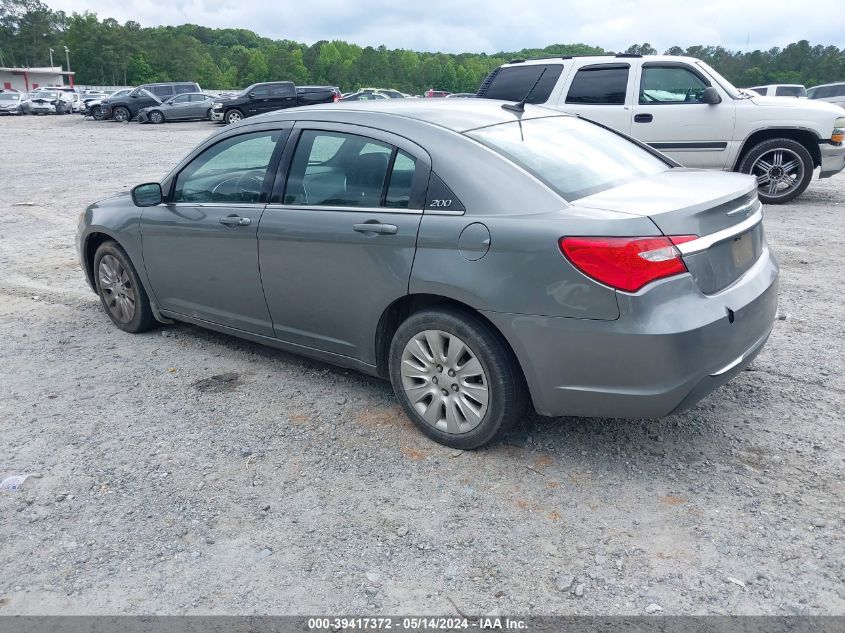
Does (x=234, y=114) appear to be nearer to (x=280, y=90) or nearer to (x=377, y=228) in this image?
(x=280, y=90)

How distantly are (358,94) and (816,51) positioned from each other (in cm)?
4885

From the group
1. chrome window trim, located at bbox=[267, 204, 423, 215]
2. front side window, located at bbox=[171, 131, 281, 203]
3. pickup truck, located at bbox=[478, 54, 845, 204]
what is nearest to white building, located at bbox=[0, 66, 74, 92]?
pickup truck, located at bbox=[478, 54, 845, 204]

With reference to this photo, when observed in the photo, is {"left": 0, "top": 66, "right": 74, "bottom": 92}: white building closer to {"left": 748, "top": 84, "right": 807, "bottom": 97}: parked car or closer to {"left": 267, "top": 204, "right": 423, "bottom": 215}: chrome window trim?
{"left": 748, "top": 84, "right": 807, "bottom": 97}: parked car

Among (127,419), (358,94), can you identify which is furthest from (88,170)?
(358,94)

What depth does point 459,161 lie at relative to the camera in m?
3.59

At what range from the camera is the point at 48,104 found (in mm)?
43500

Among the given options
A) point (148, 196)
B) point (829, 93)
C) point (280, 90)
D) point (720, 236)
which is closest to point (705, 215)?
point (720, 236)

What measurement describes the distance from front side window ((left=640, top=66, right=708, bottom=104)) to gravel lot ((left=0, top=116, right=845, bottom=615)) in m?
5.55

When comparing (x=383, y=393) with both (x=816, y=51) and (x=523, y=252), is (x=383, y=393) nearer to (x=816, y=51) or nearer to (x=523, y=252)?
(x=523, y=252)

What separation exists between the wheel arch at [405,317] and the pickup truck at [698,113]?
6535mm

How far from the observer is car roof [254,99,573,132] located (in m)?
3.94

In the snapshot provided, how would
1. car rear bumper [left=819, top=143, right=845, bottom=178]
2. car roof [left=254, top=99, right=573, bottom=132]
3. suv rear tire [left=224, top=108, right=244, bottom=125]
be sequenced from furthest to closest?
suv rear tire [left=224, top=108, right=244, bottom=125]
car rear bumper [left=819, top=143, right=845, bottom=178]
car roof [left=254, top=99, right=573, bottom=132]

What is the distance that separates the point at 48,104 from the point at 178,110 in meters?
15.2

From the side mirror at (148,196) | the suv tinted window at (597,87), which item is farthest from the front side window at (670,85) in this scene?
the side mirror at (148,196)
